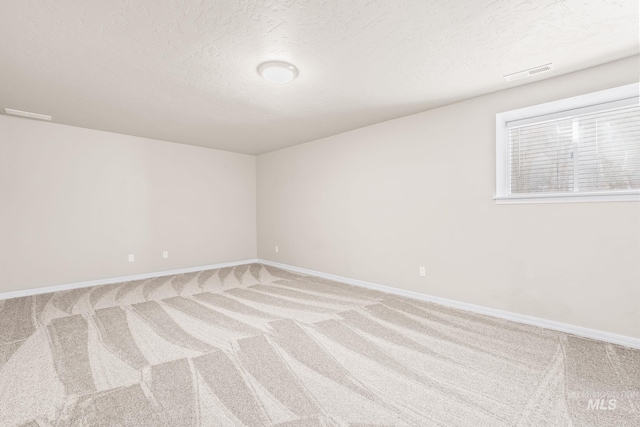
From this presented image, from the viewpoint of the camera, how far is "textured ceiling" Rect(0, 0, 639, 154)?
1886 millimetres

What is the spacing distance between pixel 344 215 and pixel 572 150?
2923 mm

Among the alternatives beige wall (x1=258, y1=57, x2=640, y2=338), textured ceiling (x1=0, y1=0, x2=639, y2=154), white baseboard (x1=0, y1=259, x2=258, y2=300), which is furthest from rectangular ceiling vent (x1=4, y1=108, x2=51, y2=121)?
beige wall (x1=258, y1=57, x2=640, y2=338)

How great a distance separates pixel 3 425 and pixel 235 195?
4.99m

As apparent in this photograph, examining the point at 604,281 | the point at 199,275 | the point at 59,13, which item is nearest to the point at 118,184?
the point at 199,275

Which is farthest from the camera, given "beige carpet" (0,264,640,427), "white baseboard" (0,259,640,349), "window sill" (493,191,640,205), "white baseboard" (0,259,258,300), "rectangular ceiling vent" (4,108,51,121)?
"white baseboard" (0,259,258,300)

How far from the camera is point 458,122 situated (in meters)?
3.47

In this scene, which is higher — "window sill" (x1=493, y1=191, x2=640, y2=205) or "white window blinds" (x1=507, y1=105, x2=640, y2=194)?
"white window blinds" (x1=507, y1=105, x2=640, y2=194)

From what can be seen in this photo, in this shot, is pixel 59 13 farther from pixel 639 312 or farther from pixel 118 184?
pixel 639 312

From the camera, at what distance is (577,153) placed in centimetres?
281

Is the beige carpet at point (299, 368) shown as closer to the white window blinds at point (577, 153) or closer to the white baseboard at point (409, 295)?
the white baseboard at point (409, 295)

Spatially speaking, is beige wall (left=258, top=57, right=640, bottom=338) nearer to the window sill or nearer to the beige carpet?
the window sill

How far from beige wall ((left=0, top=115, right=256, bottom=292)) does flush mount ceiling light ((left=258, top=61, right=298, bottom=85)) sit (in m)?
3.51

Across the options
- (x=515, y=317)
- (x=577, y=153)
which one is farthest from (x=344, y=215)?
(x=577, y=153)

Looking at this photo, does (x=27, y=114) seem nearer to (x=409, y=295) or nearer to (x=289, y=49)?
(x=289, y=49)
